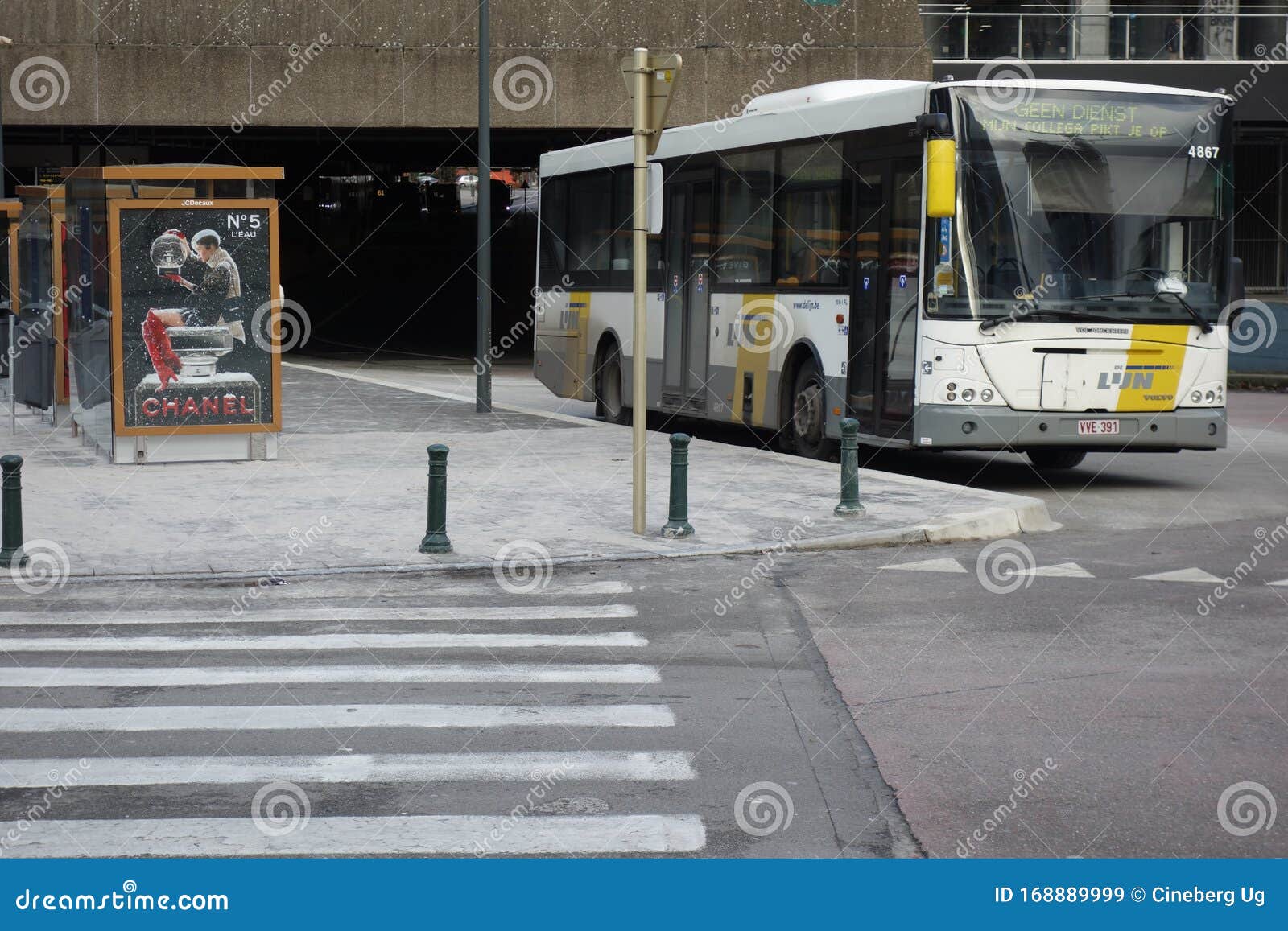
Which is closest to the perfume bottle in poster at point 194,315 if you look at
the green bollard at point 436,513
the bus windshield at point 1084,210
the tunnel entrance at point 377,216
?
the green bollard at point 436,513

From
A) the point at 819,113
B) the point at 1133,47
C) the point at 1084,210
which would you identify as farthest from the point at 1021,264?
the point at 1133,47

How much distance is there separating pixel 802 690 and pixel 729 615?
6.27ft

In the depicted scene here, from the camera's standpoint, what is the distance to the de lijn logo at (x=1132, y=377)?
14.6m

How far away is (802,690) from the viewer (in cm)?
795

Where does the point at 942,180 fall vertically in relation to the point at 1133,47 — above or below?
below

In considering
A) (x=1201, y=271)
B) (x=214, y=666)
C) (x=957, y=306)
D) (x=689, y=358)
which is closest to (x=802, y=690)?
(x=214, y=666)

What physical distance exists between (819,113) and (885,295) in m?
2.25

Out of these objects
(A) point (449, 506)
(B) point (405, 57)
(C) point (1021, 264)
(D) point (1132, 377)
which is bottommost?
(A) point (449, 506)

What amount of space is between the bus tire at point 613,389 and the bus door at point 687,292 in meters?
1.29

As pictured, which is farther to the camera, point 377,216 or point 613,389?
point 377,216

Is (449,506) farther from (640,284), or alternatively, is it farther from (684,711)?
(684,711)

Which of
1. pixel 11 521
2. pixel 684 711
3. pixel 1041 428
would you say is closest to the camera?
pixel 684 711

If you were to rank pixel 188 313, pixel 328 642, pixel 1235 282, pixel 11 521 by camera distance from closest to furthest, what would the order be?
1. pixel 328 642
2. pixel 11 521
3. pixel 1235 282
4. pixel 188 313

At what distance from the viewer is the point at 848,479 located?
1302 centimetres
